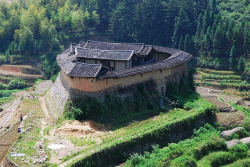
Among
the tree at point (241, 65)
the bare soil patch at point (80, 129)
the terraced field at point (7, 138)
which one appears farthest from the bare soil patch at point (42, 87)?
the tree at point (241, 65)

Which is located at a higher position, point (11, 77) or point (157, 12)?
point (157, 12)

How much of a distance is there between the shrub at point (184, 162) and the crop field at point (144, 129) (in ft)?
9.06

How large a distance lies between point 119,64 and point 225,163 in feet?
39.9

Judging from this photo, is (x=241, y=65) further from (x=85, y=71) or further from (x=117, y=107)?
(x=85, y=71)

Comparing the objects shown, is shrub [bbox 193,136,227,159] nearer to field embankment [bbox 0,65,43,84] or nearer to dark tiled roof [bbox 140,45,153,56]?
dark tiled roof [bbox 140,45,153,56]

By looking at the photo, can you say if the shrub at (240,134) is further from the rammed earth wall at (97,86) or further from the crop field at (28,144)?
the crop field at (28,144)

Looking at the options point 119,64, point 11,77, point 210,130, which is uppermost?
point 119,64

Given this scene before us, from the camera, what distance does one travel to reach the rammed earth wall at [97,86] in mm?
24516

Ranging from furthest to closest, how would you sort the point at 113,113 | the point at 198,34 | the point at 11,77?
1. the point at 198,34
2. the point at 11,77
3. the point at 113,113

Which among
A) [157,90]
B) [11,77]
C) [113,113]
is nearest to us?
[113,113]

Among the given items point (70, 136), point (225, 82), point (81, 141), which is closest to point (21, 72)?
point (225, 82)

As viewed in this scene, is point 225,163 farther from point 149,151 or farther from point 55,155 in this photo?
point 55,155

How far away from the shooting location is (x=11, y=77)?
4738 cm

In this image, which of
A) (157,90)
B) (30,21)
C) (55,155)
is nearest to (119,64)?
(157,90)
